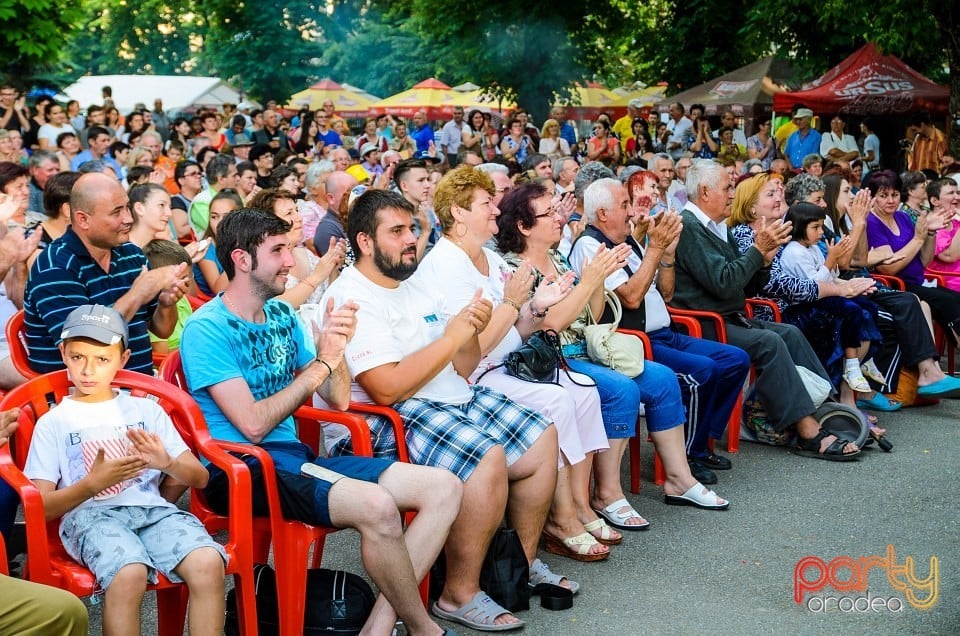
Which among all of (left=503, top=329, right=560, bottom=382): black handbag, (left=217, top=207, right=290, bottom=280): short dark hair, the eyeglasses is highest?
(left=217, top=207, right=290, bottom=280): short dark hair

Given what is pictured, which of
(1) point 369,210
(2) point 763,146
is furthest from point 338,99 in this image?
(1) point 369,210

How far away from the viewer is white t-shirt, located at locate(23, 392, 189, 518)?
3.30m

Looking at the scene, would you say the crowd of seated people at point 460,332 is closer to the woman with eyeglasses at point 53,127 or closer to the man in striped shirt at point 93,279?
the man in striped shirt at point 93,279

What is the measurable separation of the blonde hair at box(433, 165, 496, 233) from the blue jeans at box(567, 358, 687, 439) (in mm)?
941

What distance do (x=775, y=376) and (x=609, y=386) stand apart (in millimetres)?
1600

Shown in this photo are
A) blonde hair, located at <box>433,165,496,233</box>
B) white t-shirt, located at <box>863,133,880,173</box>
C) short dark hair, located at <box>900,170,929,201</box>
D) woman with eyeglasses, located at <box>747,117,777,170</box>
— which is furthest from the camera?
white t-shirt, located at <box>863,133,880,173</box>

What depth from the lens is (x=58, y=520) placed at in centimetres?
339

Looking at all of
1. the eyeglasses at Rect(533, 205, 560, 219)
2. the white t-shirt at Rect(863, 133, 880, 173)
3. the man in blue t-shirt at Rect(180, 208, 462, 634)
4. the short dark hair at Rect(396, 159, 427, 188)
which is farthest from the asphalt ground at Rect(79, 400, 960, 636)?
the white t-shirt at Rect(863, 133, 880, 173)

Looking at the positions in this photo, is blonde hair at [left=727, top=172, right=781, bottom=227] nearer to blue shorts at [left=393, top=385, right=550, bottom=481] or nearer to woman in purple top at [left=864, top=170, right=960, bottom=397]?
woman in purple top at [left=864, top=170, right=960, bottom=397]

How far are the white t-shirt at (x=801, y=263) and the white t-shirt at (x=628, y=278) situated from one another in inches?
50.3

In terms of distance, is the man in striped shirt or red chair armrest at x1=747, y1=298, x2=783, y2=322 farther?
red chair armrest at x1=747, y1=298, x2=783, y2=322

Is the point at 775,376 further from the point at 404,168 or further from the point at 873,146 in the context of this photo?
the point at 873,146

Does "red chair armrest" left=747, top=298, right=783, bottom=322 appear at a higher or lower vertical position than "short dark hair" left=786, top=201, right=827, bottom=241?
lower

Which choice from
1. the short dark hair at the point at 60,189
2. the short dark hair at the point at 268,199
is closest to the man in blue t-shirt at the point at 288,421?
the short dark hair at the point at 268,199
